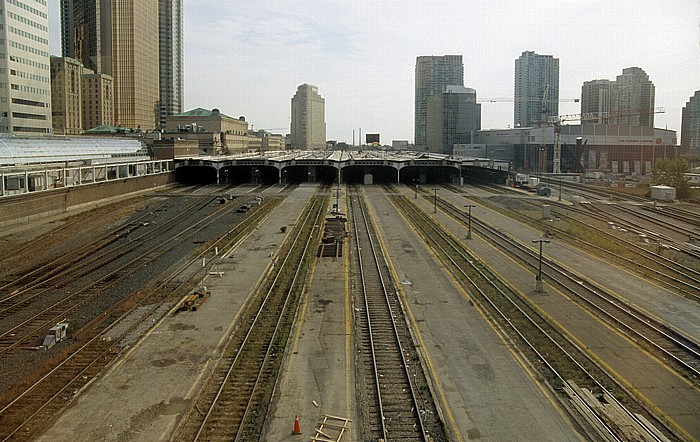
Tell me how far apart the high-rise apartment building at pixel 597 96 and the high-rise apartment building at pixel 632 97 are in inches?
85.5

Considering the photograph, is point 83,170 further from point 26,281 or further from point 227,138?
point 227,138

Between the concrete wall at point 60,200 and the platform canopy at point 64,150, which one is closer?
the concrete wall at point 60,200

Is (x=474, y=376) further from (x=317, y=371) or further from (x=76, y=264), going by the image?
(x=76, y=264)

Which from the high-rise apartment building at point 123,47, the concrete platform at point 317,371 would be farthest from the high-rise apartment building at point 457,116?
the concrete platform at point 317,371

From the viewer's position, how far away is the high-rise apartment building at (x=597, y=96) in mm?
144375

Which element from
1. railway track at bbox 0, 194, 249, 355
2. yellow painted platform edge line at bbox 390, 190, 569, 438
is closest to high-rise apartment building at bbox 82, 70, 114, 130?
railway track at bbox 0, 194, 249, 355

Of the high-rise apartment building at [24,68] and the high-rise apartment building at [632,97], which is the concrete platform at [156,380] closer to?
the high-rise apartment building at [24,68]

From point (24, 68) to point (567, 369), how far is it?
8483 cm

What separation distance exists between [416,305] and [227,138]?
103723 millimetres

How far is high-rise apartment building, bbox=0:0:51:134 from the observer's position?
7612 centimetres

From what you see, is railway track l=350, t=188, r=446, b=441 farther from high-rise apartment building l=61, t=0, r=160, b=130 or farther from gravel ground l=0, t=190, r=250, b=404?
high-rise apartment building l=61, t=0, r=160, b=130

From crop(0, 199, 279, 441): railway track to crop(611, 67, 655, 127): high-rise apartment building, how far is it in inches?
4501

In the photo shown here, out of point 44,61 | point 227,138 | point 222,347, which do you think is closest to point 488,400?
point 222,347

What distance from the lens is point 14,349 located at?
17594 mm
